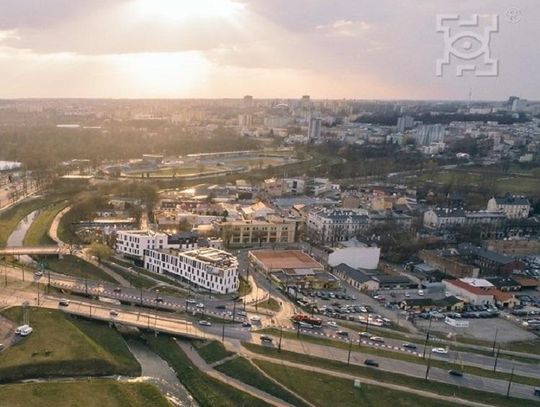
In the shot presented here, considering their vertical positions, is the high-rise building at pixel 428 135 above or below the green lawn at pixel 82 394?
above

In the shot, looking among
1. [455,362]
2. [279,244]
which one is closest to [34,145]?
[279,244]

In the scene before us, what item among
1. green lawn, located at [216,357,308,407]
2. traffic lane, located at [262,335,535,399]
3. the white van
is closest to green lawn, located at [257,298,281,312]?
traffic lane, located at [262,335,535,399]

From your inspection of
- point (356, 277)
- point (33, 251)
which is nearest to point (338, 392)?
point (356, 277)

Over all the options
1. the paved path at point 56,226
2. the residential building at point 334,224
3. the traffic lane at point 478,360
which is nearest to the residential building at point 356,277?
the residential building at point 334,224

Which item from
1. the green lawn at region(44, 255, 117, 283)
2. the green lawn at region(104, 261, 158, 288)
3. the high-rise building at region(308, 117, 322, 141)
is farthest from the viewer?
the high-rise building at region(308, 117, 322, 141)

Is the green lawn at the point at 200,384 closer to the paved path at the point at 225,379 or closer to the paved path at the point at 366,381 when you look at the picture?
the paved path at the point at 225,379

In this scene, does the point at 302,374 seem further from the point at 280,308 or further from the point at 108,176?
the point at 108,176

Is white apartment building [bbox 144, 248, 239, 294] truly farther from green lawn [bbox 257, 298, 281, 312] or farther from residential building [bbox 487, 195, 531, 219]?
residential building [bbox 487, 195, 531, 219]
